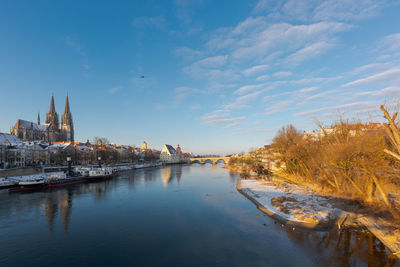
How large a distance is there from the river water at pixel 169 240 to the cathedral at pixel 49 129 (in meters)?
103

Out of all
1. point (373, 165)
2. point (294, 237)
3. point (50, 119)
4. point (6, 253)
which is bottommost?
point (294, 237)

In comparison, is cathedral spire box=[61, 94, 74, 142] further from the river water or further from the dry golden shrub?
the dry golden shrub

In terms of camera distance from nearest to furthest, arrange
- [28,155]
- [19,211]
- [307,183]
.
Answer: [19,211]
[307,183]
[28,155]

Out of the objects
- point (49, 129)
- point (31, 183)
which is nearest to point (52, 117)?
point (49, 129)

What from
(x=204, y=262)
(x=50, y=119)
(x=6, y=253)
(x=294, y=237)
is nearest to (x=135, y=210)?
(x=6, y=253)

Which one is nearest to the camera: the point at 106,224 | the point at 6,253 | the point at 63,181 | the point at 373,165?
the point at 6,253

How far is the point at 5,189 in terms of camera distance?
126ft

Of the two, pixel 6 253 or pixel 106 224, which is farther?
pixel 106 224

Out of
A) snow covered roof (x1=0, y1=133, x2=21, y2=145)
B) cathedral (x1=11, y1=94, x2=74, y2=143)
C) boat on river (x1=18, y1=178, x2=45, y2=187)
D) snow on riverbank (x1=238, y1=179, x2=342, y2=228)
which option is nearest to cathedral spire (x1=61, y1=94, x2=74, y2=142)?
cathedral (x1=11, y1=94, x2=74, y2=143)

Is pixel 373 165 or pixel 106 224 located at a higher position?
pixel 373 165

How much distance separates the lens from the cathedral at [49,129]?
104m

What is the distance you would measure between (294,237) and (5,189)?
4919cm

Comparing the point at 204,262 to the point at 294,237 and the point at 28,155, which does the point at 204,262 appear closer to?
the point at 294,237

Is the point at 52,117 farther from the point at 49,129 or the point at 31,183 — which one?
the point at 31,183
